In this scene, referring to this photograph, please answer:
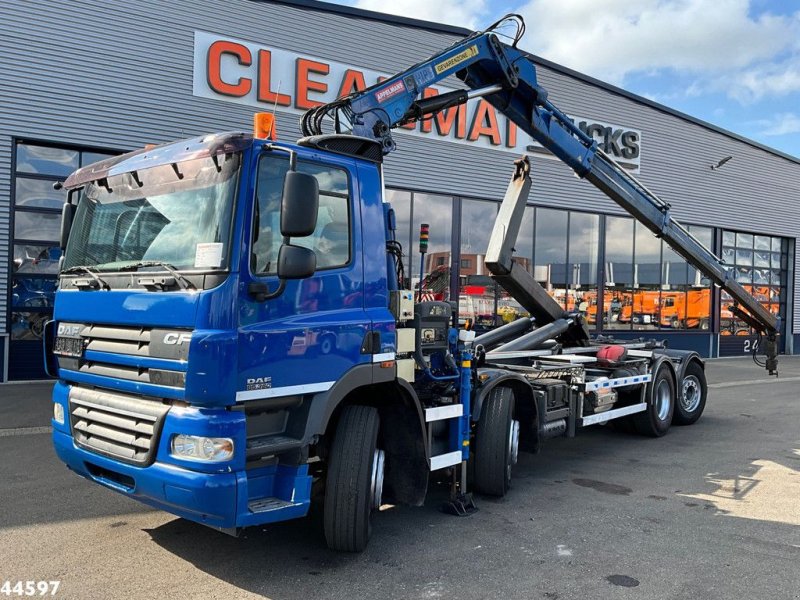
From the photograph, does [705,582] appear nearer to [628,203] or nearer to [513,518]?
[513,518]

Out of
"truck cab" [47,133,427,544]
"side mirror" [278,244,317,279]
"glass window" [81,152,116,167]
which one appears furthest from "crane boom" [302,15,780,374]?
"glass window" [81,152,116,167]

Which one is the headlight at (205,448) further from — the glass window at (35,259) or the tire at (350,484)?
the glass window at (35,259)

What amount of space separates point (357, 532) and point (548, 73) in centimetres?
1667

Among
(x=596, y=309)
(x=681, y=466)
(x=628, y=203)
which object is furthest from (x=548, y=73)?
(x=681, y=466)

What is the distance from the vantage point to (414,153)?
16031 millimetres

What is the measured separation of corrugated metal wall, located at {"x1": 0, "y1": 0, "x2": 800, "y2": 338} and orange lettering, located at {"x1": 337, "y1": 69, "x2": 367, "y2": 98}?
0.94 ft

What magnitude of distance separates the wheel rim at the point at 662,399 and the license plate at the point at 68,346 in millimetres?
7358

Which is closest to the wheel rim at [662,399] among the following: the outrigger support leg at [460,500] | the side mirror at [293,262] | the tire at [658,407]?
the tire at [658,407]

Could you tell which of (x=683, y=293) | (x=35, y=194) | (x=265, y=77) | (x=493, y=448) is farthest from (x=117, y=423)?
(x=683, y=293)

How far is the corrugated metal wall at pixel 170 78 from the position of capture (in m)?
11.9

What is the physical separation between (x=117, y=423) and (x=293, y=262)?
152 centimetres

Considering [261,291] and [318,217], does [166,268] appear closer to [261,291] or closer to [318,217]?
[261,291]

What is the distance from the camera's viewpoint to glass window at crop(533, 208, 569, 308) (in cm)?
1806

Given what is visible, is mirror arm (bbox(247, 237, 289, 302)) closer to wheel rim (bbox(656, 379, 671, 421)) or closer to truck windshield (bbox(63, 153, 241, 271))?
truck windshield (bbox(63, 153, 241, 271))
